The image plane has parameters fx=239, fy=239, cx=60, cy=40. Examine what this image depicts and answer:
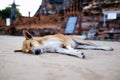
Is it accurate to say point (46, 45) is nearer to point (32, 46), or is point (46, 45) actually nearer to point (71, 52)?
point (32, 46)

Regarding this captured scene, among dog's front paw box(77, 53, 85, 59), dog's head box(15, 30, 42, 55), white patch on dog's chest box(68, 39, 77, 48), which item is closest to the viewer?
dog's front paw box(77, 53, 85, 59)

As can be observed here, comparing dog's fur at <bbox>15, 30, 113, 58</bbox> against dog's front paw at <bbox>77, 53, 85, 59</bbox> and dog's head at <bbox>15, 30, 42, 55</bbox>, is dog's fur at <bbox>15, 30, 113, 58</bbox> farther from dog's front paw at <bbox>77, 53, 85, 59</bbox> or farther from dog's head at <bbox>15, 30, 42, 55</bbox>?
dog's front paw at <bbox>77, 53, 85, 59</bbox>

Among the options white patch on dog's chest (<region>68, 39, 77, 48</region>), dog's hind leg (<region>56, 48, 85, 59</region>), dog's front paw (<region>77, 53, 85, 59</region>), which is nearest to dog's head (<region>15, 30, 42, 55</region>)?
dog's hind leg (<region>56, 48, 85, 59</region>)

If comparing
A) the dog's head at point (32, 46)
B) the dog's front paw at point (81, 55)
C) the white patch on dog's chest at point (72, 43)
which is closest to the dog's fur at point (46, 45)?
the dog's head at point (32, 46)

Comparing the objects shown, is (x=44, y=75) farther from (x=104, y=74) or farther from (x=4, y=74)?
(x=104, y=74)

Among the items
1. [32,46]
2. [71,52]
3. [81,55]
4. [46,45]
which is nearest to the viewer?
[81,55]

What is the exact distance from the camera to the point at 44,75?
302 cm

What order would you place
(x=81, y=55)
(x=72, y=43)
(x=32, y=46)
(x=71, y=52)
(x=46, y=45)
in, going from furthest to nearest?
(x=72, y=43) → (x=46, y=45) → (x=32, y=46) → (x=71, y=52) → (x=81, y=55)

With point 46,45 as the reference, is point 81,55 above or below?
below

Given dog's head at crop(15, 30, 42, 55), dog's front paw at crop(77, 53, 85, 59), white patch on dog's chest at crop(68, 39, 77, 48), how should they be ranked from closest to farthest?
dog's front paw at crop(77, 53, 85, 59) < dog's head at crop(15, 30, 42, 55) < white patch on dog's chest at crop(68, 39, 77, 48)

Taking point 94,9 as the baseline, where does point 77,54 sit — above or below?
below

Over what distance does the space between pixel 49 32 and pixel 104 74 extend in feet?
55.3

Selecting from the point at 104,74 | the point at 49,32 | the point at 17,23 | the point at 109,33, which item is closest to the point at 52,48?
the point at 104,74

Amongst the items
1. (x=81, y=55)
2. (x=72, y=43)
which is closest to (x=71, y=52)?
(x=81, y=55)
